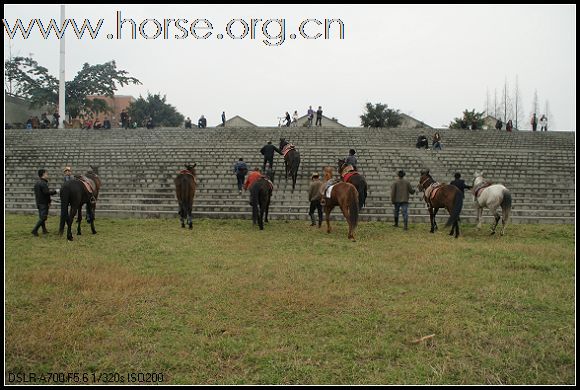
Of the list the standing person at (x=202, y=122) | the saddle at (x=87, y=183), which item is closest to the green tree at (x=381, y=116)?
the standing person at (x=202, y=122)

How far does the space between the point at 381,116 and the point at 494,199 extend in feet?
90.8

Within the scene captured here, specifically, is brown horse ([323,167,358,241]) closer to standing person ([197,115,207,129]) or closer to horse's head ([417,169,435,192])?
horse's head ([417,169,435,192])

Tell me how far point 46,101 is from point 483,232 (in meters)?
37.5

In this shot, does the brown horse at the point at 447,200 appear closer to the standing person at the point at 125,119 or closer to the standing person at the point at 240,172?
the standing person at the point at 240,172

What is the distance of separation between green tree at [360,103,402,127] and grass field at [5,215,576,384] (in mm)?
29858

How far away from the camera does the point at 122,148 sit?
2286cm

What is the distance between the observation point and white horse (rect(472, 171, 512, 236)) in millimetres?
11156

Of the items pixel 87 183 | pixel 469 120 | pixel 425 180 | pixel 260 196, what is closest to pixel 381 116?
pixel 469 120

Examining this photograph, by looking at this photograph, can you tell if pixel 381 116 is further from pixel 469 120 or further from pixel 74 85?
pixel 74 85

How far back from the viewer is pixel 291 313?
4914 mm

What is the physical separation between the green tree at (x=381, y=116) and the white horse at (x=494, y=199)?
26.2 meters

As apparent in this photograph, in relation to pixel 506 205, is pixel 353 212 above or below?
below

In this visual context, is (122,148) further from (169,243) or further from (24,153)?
(169,243)

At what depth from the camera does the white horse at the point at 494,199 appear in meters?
11.2
